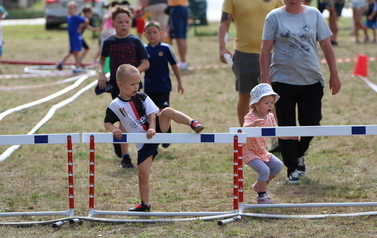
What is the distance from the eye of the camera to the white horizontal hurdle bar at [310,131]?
18.4ft

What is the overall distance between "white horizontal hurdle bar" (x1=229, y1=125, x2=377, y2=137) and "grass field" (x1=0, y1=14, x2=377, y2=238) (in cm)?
68

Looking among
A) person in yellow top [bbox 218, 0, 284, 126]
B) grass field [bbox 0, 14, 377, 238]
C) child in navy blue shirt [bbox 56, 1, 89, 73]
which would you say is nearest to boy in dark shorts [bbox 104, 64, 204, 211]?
grass field [bbox 0, 14, 377, 238]

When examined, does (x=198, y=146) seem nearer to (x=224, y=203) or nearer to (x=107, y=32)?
(x=224, y=203)

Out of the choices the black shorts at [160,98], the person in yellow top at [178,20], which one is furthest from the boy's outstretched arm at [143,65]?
Answer: the person in yellow top at [178,20]

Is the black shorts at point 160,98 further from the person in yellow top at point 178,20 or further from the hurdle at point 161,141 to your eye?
the person in yellow top at point 178,20

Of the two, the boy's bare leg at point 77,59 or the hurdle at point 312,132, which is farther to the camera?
the boy's bare leg at point 77,59

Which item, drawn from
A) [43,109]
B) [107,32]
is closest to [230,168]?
[43,109]

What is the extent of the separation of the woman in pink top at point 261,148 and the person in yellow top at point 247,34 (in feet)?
6.25

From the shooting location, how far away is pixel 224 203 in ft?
21.0

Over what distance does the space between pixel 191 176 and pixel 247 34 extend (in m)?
1.79

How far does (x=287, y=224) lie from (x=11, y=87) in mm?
10273

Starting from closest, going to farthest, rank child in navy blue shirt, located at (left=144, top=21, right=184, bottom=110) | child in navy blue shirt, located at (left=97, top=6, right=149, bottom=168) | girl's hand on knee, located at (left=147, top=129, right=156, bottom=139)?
girl's hand on knee, located at (left=147, top=129, right=156, bottom=139)
child in navy blue shirt, located at (left=97, top=6, right=149, bottom=168)
child in navy blue shirt, located at (left=144, top=21, right=184, bottom=110)

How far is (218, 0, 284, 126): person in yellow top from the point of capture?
8.02 m

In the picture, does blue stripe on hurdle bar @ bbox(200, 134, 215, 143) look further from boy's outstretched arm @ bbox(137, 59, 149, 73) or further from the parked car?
the parked car
